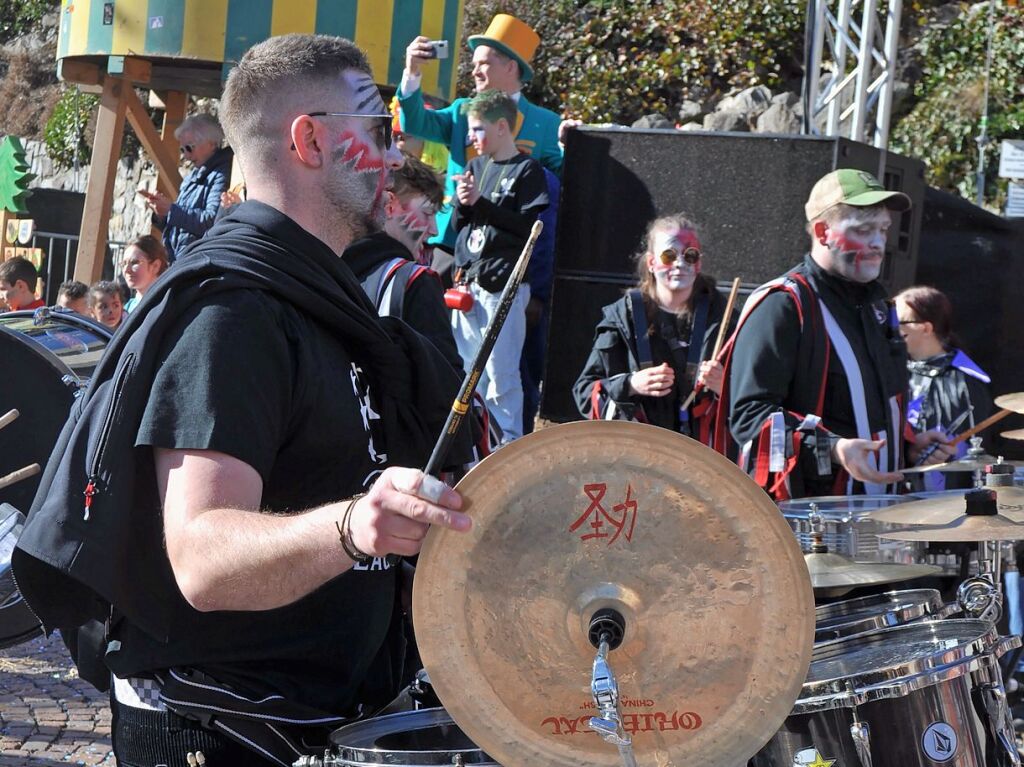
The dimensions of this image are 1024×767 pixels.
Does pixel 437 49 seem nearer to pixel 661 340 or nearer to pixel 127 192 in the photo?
pixel 661 340

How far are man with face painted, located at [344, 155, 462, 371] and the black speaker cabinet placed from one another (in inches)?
124

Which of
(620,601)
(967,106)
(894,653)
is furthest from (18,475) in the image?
Result: (967,106)

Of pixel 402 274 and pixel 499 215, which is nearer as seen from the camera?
pixel 402 274

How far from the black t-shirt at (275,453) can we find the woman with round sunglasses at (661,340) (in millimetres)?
3459

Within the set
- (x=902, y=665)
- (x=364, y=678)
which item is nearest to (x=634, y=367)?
(x=902, y=665)

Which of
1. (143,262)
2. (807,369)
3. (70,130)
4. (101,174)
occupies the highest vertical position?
(70,130)

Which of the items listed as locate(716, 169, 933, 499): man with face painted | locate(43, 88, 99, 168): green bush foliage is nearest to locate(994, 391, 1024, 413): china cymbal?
locate(716, 169, 933, 499): man with face painted

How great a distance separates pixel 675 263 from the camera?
5.84 meters

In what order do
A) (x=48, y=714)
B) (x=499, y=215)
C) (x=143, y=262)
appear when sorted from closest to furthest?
1. (x=48, y=714)
2. (x=499, y=215)
3. (x=143, y=262)

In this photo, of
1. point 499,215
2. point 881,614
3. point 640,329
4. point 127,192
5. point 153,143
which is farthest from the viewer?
point 127,192

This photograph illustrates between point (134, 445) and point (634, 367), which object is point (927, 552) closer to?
point (634, 367)

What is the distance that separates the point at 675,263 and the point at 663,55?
10003 millimetres

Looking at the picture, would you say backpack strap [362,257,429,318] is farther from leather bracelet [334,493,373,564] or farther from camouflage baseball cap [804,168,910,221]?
leather bracelet [334,493,373,564]

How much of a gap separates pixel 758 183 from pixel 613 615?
6114 millimetres
